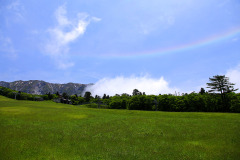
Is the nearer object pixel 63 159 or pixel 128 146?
pixel 63 159

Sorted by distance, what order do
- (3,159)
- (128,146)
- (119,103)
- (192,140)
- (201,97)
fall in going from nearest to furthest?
(3,159) < (128,146) < (192,140) < (201,97) < (119,103)

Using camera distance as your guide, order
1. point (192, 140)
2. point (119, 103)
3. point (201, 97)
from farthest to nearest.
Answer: point (119, 103) < point (201, 97) < point (192, 140)

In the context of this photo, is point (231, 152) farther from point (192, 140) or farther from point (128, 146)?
point (128, 146)

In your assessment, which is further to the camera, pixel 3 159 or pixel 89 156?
pixel 89 156

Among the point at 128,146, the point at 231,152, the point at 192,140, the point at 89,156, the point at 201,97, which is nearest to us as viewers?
→ the point at 89,156

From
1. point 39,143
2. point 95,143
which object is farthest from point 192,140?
point 39,143

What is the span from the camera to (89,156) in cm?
1385

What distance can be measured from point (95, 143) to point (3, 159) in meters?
8.93

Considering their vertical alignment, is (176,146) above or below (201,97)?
below

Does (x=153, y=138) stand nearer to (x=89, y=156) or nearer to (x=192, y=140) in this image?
(x=192, y=140)

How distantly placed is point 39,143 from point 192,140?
19547mm

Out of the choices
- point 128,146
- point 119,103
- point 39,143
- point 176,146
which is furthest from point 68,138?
point 119,103

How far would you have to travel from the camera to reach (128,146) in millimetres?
16688

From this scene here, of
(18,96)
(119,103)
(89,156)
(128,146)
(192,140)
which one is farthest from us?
(18,96)
